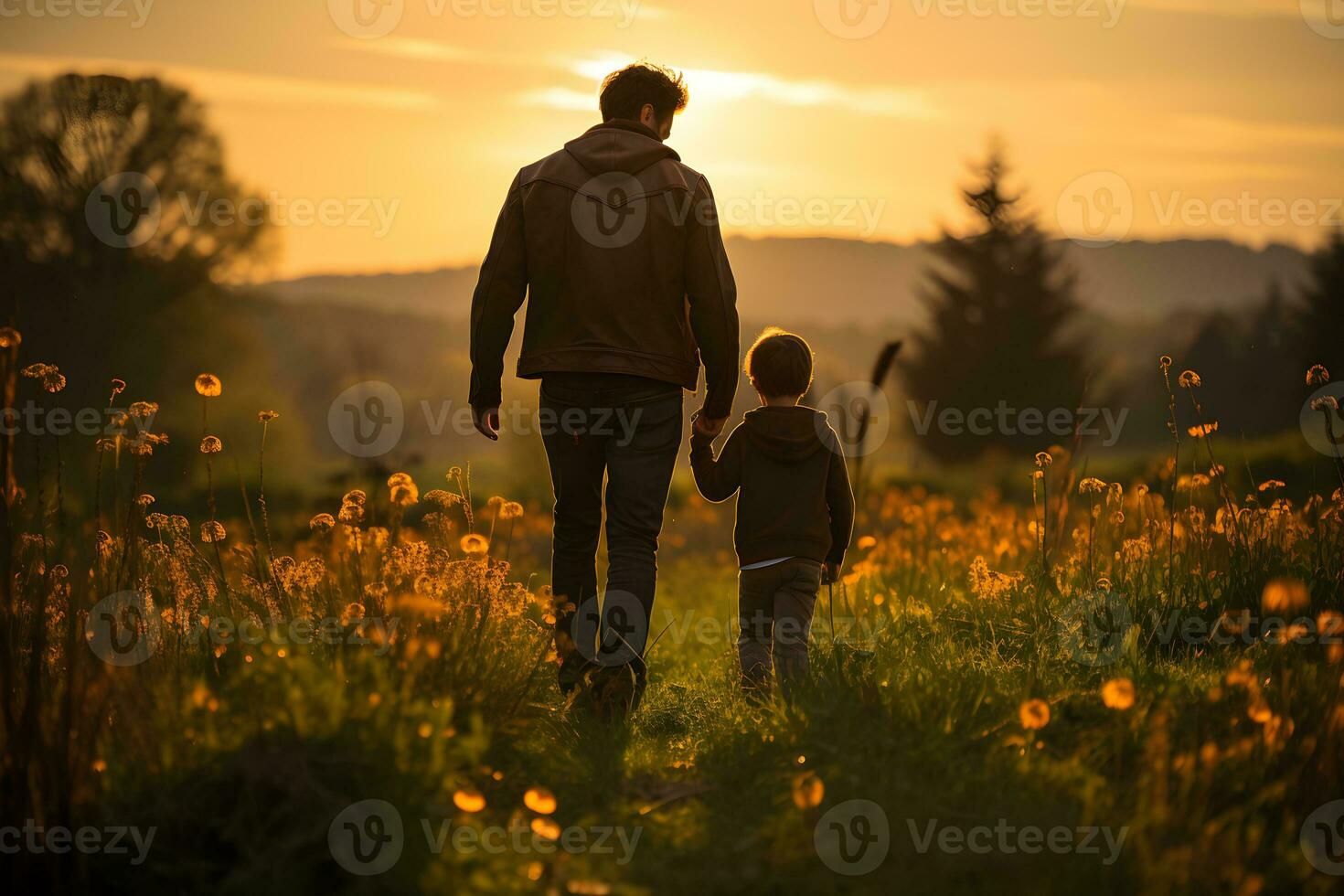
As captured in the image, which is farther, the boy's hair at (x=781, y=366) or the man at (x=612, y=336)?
the boy's hair at (x=781, y=366)

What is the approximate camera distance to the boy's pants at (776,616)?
4.50m

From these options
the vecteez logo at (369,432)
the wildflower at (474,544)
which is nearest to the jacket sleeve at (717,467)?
the wildflower at (474,544)

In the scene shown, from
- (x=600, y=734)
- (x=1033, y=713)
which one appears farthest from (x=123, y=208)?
(x=1033, y=713)

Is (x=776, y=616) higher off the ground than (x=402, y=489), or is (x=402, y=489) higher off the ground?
(x=402, y=489)

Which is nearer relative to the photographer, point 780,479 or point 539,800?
point 539,800

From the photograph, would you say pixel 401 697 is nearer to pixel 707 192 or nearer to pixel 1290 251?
pixel 707 192

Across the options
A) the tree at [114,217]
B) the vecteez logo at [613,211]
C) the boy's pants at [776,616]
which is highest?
the tree at [114,217]

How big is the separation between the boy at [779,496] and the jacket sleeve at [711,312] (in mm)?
135

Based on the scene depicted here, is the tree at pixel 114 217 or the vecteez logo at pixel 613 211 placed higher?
the tree at pixel 114 217

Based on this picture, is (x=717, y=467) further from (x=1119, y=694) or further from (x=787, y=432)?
(x=1119, y=694)

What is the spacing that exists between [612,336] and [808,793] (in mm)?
2124

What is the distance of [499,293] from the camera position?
4680 millimetres

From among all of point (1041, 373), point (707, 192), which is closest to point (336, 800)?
point (707, 192)

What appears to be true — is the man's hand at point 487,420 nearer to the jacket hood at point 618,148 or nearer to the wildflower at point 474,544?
the wildflower at point 474,544
